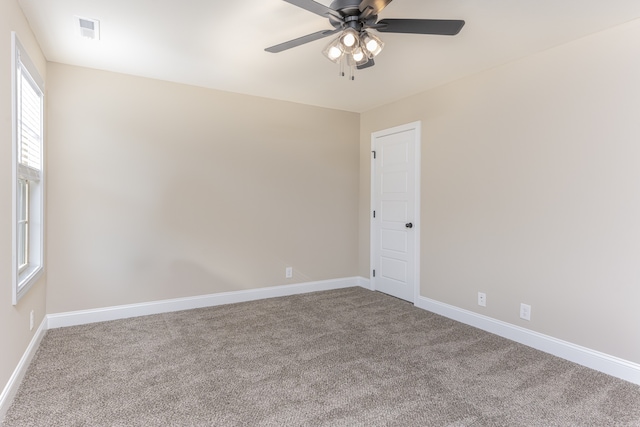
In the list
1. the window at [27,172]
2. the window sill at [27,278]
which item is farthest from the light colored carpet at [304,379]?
the window at [27,172]

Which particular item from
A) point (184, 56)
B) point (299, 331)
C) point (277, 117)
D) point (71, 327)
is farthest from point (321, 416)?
point (277, 117)

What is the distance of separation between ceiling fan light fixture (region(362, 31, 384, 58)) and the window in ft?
6.78

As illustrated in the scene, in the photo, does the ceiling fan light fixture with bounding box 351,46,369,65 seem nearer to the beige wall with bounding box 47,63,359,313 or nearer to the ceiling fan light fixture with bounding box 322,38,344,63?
the ceiling fan light fixture with bounding box 322,38,344,63

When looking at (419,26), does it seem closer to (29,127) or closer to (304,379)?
(304,379)

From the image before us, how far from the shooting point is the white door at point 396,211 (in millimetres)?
4043

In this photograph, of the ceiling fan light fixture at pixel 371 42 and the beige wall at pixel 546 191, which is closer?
the ceiling fan light fixture at pixel 371 42

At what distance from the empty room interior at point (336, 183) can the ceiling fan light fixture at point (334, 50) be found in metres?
0.01

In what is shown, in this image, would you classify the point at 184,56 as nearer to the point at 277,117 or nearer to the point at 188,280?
the point at 277,117

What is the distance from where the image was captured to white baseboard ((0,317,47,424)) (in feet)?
6.30

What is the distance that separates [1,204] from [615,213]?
3848mm

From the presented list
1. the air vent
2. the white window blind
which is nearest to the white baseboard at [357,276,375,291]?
the white window blind

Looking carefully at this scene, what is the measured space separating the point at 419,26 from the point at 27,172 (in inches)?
114

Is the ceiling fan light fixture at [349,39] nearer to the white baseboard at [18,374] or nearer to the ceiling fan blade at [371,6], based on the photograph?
the ceiling fan blade at [371,6]

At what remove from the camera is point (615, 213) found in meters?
2.45
